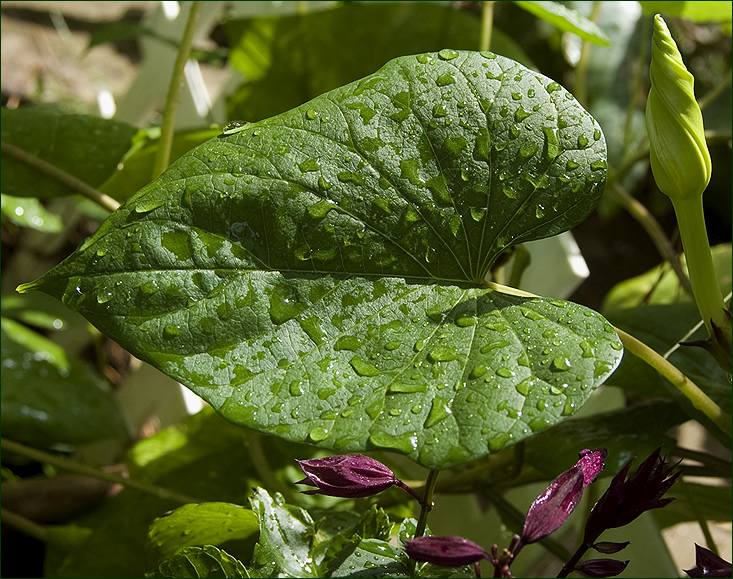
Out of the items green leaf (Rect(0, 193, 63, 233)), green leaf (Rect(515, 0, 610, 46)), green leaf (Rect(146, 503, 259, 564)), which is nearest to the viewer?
green leaf (Rect(146, 503, 259, 564))

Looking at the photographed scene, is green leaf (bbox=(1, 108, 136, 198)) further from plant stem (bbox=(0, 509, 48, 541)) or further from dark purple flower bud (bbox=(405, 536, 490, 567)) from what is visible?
dark purple flower bud (bbox=(405, 536, 490, 567))

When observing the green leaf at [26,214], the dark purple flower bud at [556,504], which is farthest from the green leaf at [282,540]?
the green leaf at [26,214]

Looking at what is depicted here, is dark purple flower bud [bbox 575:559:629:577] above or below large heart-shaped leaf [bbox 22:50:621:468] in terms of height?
below

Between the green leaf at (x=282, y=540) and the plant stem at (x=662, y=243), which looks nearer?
the green leaf at (x=282, y=540)

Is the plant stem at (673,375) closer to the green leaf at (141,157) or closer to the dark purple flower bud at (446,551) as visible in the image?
the dark purple flower bud at (446,551)

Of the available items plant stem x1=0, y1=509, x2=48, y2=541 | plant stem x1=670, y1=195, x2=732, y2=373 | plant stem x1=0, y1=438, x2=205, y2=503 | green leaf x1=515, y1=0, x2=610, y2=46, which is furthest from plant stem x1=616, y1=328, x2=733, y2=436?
plant stem x1=0, y1=509, x2=48, y2=541

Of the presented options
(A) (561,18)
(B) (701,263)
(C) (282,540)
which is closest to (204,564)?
(C) (282,540)

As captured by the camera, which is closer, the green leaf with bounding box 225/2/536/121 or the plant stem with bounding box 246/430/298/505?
the plant stem with bounding box 246/430/298/505
